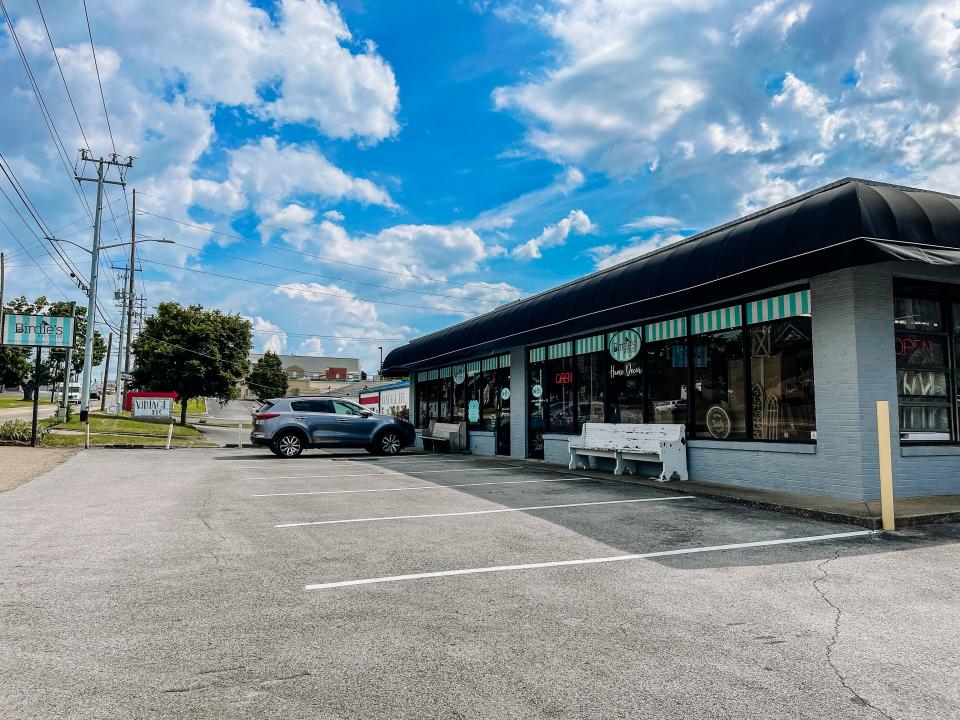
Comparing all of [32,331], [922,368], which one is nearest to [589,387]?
[922,368]

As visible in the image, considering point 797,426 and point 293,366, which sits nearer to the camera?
point 797,426

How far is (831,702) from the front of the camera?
→ 311cm

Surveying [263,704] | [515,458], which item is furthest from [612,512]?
[515,458]

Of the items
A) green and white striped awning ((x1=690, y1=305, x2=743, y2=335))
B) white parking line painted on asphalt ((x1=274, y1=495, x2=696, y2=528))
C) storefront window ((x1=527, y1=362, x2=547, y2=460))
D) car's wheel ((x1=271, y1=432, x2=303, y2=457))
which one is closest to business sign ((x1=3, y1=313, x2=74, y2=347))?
car's wheel ((x1=271, y1=432, x2=303, y2=457))

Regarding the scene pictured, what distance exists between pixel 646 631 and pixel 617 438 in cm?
937

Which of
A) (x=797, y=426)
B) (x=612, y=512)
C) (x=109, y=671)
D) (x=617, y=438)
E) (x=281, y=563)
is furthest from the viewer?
(x=617, y=438)

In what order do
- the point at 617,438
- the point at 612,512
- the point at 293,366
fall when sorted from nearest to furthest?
the point at 612,512, the point at 617,438, the point at 293,366

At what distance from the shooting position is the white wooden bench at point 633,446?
38.2 feet

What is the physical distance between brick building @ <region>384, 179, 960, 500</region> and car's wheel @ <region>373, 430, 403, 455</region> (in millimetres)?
8278

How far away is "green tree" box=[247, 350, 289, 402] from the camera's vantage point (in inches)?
3691

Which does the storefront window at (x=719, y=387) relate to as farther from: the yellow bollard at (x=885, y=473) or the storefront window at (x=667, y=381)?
the yellow bollard at (x=885, y=473)

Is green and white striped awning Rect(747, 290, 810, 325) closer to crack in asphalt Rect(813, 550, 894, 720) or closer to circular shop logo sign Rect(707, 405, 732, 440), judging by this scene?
circular shop logo sign Rect(707, 405, 732, 440)

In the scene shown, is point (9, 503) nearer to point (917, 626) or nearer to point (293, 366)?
point (917, 626)

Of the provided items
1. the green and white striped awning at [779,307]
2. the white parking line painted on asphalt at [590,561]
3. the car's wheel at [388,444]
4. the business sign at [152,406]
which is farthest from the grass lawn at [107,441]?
the green and white striped awning at [779,307]
